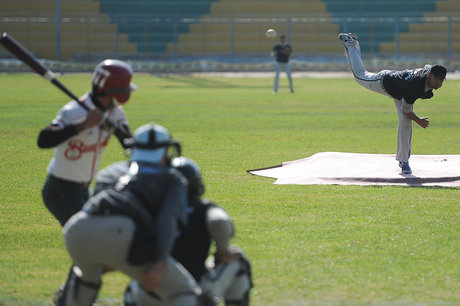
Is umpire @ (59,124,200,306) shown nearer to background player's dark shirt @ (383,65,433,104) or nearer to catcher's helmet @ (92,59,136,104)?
catcher's helmet @ (92,59,136,104)

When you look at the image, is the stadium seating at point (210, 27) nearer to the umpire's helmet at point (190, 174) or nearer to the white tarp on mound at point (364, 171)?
the white tarp on mound at point (364, 171)

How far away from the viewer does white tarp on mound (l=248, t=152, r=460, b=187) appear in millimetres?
11578

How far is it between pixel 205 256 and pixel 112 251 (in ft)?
2.98

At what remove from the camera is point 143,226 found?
4.57 m

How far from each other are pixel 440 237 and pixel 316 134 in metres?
10.00

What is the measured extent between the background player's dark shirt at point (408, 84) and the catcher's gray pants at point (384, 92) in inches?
9.8

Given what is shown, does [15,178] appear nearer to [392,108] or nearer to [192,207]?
[192,207]

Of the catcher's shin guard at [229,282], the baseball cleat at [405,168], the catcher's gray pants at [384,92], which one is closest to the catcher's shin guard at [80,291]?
the catcher's shin guard at [229,282]

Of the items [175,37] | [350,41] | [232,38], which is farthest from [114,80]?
[232,38]

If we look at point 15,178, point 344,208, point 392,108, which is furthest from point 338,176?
point 392,108

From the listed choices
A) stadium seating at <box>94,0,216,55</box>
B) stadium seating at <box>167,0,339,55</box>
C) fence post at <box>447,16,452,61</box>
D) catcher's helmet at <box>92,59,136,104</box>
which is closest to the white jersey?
catcher's helmet at <box>92,59,136,104</box>

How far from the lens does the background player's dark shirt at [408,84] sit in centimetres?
1178

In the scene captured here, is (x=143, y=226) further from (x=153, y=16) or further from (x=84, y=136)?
(x=153, y=16)

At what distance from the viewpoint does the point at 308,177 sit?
11852 millimetres
